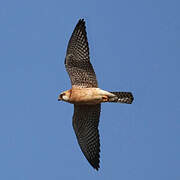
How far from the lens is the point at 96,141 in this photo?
45.6ft

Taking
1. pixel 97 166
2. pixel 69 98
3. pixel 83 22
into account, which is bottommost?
pixel 97 166

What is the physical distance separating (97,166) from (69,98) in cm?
195

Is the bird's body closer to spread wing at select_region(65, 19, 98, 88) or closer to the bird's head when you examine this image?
the bird's head

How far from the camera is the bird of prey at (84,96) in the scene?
44.2 ft

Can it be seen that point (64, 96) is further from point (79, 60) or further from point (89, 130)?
point (89, 130)

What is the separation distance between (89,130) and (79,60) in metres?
1.96

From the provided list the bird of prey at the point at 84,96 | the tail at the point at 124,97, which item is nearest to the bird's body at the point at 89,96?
the bird of prey at the point at 84,96

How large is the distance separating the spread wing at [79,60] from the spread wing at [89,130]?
77 centimetres

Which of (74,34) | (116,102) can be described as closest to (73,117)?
(116,102)

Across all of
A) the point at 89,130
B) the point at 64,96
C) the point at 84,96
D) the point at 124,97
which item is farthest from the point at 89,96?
the point at 89,130

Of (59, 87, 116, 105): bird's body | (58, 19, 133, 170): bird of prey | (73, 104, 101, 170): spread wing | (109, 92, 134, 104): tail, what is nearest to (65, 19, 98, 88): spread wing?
(58, 19, 133, 170): bird of prey

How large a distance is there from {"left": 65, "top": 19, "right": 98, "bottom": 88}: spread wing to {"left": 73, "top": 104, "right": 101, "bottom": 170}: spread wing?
770 millimetres

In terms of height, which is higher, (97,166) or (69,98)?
(69,98)

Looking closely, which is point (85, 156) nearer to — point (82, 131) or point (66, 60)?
point (82, 131)
